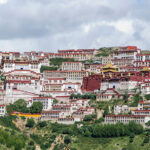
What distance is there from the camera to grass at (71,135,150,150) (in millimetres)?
81438

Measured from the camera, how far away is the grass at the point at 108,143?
81.4 metres

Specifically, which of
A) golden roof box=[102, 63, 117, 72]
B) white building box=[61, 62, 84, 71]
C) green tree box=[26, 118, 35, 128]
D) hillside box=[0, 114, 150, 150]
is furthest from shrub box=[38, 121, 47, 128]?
white building box=[61, 62, 84, 71]

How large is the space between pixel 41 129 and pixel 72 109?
830 cm

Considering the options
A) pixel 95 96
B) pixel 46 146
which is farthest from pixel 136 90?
pixel 46 146

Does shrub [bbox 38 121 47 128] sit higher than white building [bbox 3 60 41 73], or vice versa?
white building [bbox 3 60 41 73]

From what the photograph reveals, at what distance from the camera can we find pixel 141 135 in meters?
84.2

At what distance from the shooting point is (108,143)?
83.8 m

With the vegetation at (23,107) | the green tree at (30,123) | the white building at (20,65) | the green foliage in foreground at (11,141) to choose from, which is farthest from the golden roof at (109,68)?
the green foliage in foreground at (11,141)

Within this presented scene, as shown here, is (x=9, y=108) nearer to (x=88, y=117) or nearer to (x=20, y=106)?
(x=20, y=106)

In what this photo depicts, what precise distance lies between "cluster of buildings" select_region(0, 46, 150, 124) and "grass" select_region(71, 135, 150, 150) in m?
5.49

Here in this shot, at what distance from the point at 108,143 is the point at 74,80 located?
30.4m

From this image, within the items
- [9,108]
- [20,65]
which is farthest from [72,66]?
[9,108]

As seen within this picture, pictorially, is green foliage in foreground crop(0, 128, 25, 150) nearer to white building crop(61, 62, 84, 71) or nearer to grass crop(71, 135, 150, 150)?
grass crop(71, 135, 150, 150)

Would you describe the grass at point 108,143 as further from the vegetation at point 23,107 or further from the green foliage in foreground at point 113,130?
the vegetation at point 23,107
